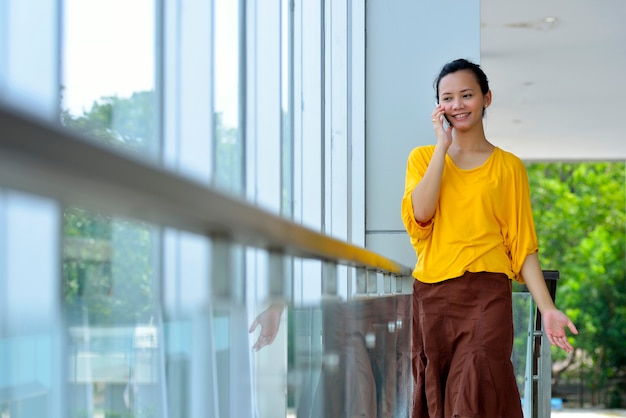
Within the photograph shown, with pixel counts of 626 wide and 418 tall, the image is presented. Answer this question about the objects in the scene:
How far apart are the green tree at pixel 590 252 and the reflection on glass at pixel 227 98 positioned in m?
20.3

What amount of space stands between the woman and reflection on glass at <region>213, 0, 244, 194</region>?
0.82 meters

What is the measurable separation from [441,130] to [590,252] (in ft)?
67.2

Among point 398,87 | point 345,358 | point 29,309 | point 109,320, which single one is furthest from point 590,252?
point 29,309

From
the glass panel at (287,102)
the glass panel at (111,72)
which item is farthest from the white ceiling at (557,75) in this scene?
the glass panel at (111,72)

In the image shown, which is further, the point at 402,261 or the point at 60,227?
the point at 402,261

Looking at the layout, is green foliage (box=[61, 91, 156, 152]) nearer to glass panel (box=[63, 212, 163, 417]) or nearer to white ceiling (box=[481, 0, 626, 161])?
glass panel (box=[63, 212, 163, 417])

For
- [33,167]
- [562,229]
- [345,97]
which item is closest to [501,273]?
[345,97]

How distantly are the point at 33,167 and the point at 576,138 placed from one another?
1182 cm

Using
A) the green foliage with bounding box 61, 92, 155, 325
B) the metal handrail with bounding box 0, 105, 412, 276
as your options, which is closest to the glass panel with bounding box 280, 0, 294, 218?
the green foliage with bounding box 61, 92, 155, 325

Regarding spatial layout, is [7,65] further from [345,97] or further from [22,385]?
[345,97]

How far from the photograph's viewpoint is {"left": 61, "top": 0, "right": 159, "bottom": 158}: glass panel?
1.52 metres

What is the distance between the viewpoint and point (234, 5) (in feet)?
8.43

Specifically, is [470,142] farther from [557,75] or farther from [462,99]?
[557,75]

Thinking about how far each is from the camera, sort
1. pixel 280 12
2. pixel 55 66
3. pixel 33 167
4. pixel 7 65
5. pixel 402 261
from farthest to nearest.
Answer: pixel 402 261 < pixel 280 12 < pixel 55 66 < pixel 7 65 < pixel 33 167
